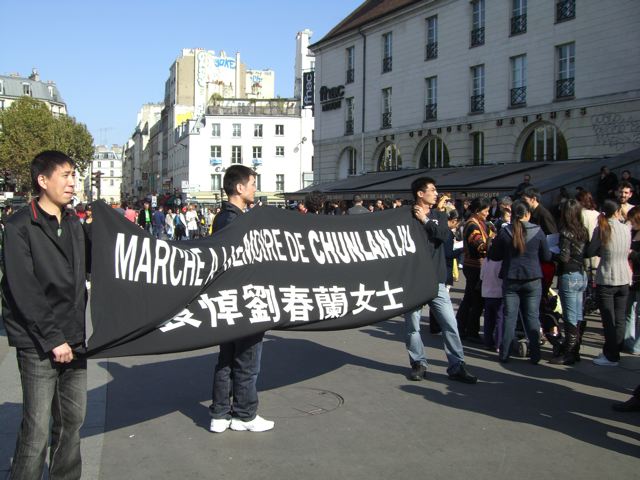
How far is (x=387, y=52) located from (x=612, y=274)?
3333 centimetres

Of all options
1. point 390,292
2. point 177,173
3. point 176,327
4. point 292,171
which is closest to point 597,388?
point 390,292

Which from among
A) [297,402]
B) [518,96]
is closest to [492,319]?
[297,402]

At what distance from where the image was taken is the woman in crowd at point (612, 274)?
8.01 m

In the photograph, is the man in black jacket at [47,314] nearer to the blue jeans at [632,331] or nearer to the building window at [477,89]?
the blue jeans at [632,331]

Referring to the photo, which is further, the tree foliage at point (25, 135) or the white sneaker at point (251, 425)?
the tree foliage at point (25, 135)

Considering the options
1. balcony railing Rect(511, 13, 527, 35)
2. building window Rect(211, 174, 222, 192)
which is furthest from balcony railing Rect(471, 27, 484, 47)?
building window Rect(211, 174, 222, 192)

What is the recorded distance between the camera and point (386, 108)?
3997 centimetres

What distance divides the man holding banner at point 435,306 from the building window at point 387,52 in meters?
33.2

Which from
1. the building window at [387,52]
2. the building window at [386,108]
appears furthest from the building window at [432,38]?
the building window at [386,108]

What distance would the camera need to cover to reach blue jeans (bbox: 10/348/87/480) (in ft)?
13.0

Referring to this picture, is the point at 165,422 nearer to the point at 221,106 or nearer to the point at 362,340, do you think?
the point at 362,340

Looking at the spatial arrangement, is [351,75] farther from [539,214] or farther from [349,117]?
[539,214]

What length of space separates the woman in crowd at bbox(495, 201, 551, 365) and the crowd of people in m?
0.01

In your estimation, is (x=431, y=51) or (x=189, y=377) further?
(x=431, y=51)
